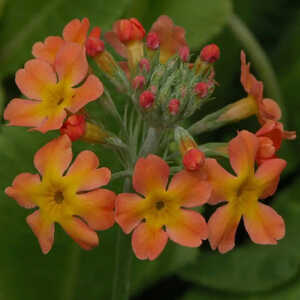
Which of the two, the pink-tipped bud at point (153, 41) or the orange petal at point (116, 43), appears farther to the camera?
the orange petal at point (116, 43)

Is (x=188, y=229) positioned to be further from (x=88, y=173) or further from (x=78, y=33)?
(x=78, y=33)

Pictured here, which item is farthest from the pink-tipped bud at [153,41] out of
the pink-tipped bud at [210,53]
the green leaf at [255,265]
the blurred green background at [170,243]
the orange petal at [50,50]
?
the green leaf at [255,265]

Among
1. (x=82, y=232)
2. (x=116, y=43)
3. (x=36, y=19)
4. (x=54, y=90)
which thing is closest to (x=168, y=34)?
(x=116, y=43)

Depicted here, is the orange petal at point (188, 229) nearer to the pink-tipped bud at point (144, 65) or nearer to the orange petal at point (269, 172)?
the orange petal at point (269, 172)

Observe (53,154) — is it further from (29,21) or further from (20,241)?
(29,21)

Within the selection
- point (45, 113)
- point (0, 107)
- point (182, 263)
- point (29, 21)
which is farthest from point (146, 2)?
point (45, 113)

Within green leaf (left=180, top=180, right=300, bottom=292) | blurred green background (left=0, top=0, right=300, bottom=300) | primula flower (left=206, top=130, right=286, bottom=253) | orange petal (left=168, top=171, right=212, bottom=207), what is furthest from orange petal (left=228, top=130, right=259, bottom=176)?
green leaf (left=180, top=180, right=300, bottom=292)

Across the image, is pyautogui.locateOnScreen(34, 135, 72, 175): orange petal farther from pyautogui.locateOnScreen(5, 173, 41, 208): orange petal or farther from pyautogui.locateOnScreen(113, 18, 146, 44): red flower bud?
pyautogui.locateOnScreen(113, 18, 146, 44): red flower bud
